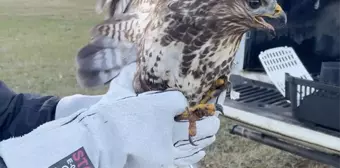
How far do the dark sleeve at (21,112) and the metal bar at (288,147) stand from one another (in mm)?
1633

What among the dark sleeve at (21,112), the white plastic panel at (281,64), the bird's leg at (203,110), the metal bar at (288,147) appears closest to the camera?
the bird's leg at (203,110)

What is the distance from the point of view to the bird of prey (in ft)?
7.75

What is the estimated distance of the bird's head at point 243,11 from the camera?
2.36 meters

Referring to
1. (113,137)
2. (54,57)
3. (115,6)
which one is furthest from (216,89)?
(54,57)

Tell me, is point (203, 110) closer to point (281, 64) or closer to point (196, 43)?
point (196, 43)

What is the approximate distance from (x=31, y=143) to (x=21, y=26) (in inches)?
441

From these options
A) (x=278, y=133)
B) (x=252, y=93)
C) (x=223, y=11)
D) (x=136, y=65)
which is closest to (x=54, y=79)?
(x=252, y=93)

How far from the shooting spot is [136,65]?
2.77 meters

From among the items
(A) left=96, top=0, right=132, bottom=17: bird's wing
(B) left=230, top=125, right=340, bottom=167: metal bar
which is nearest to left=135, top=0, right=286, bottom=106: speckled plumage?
(A) left=96, top=0, right=132, bottom=17: bird's wing

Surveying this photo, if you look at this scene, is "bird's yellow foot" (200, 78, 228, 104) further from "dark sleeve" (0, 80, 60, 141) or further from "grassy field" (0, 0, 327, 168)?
"grassy field" (0, 0, 327, 168)

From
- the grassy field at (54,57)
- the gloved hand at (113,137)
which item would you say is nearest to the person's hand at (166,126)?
the gloved hand at (113,137)

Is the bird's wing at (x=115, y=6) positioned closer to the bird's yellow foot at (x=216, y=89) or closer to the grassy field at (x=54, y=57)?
the bird's yellow foot at (x=216, y=89)

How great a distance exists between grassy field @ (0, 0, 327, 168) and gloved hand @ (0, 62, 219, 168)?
2.63 metres

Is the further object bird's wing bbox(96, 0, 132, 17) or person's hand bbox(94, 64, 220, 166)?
bird's wing bbox(96, 0, 132, 17)
